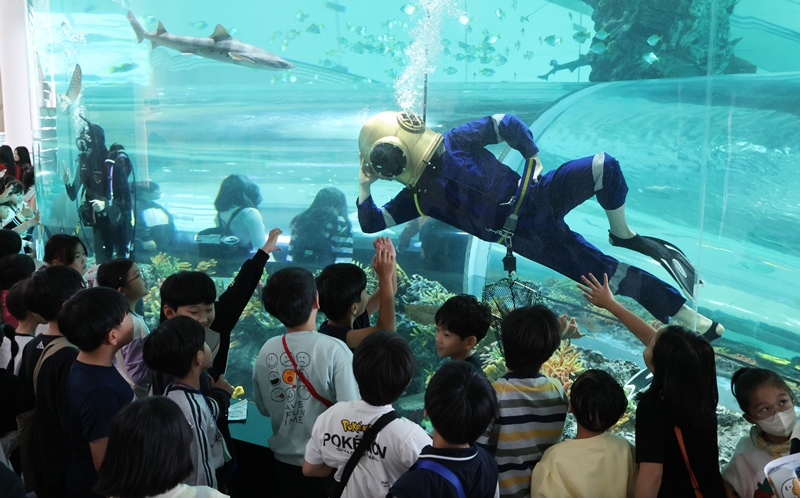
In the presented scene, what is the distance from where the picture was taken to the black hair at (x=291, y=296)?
2.92 m

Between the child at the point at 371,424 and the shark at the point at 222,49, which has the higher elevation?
the shark at the point at 222,49

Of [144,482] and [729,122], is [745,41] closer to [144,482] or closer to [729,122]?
[729,122]

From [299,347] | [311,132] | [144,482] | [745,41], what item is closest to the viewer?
[144,482]

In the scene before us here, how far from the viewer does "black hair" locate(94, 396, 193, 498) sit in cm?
187

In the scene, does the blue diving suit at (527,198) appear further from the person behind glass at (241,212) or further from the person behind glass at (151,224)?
the person behind glass at (151,224)

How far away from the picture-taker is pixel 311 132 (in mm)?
A: 5012

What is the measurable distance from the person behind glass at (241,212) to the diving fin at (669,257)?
9.61 feet

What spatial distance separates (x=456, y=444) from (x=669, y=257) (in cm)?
211

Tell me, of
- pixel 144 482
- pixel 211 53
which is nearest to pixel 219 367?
pixel 144 482

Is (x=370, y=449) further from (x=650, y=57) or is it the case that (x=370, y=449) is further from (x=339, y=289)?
(x=650, y=57)

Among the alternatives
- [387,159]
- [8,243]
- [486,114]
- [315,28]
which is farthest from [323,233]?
[8,243]

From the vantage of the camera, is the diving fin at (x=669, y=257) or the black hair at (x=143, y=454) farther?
the diving fin at (x=669, y=257)

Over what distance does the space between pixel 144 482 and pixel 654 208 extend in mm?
2908

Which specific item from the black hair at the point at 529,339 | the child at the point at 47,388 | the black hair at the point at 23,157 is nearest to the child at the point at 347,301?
the black hair at the point at 529,339
